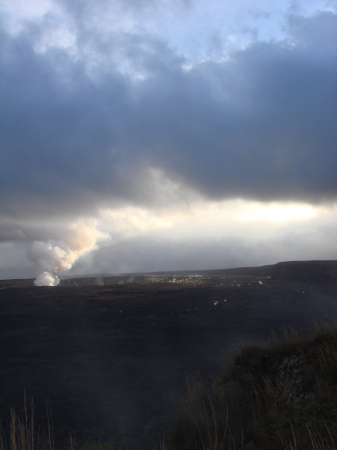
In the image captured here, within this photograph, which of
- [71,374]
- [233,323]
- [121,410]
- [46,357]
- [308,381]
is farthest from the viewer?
[233,323]

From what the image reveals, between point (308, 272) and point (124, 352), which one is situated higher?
point (308, 272)

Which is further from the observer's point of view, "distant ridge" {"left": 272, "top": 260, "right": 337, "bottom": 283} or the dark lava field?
"distant ridge" {"left": 272, "top": 260, "right": 337, "bottom": 283}

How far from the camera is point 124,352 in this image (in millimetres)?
19219

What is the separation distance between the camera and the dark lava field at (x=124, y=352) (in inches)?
433

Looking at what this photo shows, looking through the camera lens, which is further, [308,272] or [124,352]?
[308,272]

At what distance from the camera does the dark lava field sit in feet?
36.1

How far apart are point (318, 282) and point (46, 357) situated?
47232 mm

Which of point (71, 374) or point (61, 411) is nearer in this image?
point (61, 411)

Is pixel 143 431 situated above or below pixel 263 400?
below

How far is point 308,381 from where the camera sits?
8.41 m

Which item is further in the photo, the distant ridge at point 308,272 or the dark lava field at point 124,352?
the distant ridge at point 308,272

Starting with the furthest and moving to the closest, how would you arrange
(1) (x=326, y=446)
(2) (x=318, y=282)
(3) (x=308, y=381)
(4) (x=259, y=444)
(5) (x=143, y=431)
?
(2) (x=318, y=282)
(5) (x=143, y=431)
(3) (x=308, y=381)
(4) (x=259, y=444)
(1) (x=326, y=446)

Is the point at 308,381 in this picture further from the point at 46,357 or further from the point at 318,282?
the point at 318,282

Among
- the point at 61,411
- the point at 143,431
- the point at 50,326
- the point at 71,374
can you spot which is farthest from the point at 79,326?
the point at 143,431
